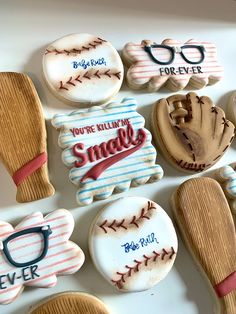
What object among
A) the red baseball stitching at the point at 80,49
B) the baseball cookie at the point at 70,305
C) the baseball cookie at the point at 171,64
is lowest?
the baseball cookie at the point at 70,305

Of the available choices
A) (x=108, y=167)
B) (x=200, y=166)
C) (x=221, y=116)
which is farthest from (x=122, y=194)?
(x=221, y=116)

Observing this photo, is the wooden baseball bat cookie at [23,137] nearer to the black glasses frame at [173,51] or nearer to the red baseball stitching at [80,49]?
the red baseball stitching at [80,49]

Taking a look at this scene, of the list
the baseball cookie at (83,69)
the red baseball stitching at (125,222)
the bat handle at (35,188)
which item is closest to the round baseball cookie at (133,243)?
the red baseball stitching at (125,222)

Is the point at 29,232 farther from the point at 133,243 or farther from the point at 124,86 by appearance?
the point at 124,86

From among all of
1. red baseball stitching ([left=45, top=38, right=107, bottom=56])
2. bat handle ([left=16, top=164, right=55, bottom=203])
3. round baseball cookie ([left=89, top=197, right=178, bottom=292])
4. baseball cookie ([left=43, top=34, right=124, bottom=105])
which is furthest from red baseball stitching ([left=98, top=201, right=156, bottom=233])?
red baseball stitching ([left=45, top=38, right=107, bottom=56])

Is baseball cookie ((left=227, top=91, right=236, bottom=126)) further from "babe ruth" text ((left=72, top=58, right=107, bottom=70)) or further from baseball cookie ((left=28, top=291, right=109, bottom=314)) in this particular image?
baseball cookie ((left=28, top=291, right=109, bottom=314))

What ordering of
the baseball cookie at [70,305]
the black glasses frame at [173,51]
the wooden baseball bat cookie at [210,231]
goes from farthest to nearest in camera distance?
the black glasses frame at [173,51]
the wooden baseball bat cookie at [210,231]
the baseball cookie at [70,305]

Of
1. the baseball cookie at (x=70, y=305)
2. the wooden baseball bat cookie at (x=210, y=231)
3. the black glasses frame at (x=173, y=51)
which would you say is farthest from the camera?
the black glasses frame at (x=173, y=51)
